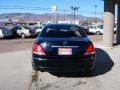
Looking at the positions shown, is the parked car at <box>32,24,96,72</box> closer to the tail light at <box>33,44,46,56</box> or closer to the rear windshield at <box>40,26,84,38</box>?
the tail light at <box>33,44,46,56</box>

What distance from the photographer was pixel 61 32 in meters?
8.93

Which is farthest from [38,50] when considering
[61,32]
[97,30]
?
[97,30]

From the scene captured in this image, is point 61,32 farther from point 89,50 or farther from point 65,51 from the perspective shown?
point 89,50

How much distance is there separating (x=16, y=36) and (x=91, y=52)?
86.8 ft

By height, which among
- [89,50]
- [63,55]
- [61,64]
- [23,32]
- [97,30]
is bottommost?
[97,30]

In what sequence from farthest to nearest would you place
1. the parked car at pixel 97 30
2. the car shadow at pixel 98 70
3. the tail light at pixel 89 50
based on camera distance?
1. the parked car at pixel 97 30
2. the car shadow at pixel 98 70
3. the tail light at pixel 89 50

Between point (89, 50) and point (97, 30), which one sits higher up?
point (89, 50)

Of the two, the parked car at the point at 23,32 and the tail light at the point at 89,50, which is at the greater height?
the tail light at the point at 89,50

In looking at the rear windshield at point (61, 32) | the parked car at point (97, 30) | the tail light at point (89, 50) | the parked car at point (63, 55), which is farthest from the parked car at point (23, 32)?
the tail light at point (89, 50)

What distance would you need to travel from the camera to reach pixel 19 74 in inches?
348

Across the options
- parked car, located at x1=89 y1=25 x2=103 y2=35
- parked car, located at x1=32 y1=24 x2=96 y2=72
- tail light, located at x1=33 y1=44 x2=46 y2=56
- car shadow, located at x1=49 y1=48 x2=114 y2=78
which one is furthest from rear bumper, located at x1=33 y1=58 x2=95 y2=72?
parked car, located at x1=89 y1=25 x2=103 y2=35

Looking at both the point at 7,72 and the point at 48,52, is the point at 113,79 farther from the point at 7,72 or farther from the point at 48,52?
the point at 7,72

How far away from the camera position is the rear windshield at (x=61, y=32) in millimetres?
8695

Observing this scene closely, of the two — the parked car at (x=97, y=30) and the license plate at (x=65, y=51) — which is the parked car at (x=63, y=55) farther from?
the parked car at (x=97, y=30)
